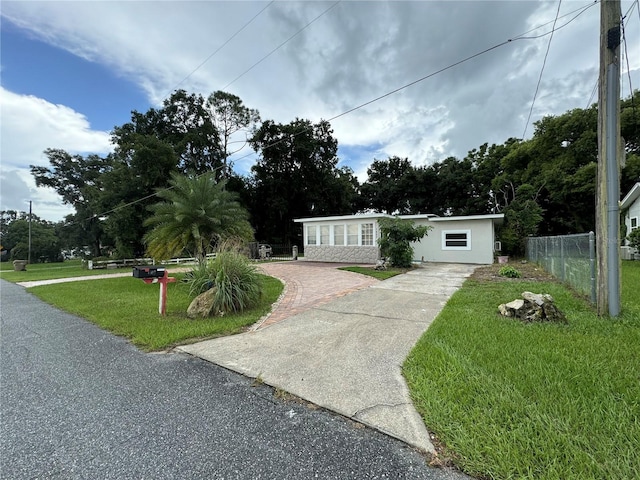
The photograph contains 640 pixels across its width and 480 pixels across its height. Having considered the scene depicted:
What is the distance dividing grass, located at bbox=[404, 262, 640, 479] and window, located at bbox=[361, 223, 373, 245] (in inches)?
427

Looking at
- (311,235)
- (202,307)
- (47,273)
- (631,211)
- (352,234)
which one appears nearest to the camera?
(202,307)

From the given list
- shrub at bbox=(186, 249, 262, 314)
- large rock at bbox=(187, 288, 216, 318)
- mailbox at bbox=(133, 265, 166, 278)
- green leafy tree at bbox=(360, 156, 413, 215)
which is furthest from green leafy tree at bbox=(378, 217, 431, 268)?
green leafy tree at bbox=(360, 156, 413, 215)

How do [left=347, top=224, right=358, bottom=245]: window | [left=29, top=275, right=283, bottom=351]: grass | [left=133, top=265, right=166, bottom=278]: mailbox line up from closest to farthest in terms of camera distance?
[left=29, top=275, right=283, bottom=351]: grass < [left=133, top=265, right=166, bottom=278]: mailbox < [left=347, top=224, right=358, bottom=245]: window

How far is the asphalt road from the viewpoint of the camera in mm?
1751

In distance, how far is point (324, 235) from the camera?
17.0 meters

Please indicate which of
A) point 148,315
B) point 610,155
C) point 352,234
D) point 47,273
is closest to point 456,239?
point 352,234

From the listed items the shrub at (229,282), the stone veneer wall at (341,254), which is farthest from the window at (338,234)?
the shrub at (229,282)

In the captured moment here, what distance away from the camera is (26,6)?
6836 mm

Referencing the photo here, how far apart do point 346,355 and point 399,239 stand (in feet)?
31.2

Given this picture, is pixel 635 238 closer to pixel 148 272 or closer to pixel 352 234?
pixel 352 234

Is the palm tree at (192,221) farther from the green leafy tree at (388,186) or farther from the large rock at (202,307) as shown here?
the green leafy tree at (388,186)

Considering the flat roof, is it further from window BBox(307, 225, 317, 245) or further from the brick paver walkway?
window BBox(307, 225, 317, 245)

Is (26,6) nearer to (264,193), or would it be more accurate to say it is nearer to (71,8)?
(71,8)

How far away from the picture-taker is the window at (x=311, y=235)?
17.5 metres
